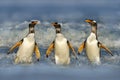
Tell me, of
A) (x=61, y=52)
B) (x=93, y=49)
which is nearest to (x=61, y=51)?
(x=61, y=52)

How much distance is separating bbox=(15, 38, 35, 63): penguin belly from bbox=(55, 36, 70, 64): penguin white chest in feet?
1.77

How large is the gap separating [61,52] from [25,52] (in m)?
0.78

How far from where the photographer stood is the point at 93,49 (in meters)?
10.8

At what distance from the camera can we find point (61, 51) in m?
10.6

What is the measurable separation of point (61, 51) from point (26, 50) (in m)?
0.76

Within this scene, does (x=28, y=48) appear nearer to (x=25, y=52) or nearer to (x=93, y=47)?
(x=25, y=52)

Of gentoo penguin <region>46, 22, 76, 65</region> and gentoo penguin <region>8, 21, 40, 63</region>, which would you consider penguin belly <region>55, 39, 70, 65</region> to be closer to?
gentoo penguin <region>46, 22, 76, 65</region>

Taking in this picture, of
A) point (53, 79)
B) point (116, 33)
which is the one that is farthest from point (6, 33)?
point (53, 79)

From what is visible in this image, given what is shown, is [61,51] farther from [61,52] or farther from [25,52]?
[25,52]

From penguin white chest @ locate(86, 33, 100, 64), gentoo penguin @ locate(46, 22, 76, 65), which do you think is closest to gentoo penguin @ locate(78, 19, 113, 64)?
penguin white chest @ locate(86, 33, 100, 64)

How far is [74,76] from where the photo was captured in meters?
10.5

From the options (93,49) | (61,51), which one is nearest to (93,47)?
(93,49)

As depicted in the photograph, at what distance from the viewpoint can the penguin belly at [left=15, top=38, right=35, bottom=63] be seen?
1076cm

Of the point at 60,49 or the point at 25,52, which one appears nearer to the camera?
the point at 60,49
